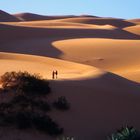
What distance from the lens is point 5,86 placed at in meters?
17.0

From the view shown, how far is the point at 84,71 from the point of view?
2550cm

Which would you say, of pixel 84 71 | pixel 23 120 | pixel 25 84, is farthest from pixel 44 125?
pixel 84 71

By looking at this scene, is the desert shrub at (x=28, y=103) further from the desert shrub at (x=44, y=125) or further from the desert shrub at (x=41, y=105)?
the desert shrub at (x=44, y=125)

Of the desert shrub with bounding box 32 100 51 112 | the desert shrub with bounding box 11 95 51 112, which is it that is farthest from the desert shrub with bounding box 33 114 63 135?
the desert shrub with bounding box 32 100 51 112

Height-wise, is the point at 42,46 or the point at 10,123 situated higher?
the point at 10,123

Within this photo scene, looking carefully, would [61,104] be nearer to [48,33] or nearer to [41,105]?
[41,105]

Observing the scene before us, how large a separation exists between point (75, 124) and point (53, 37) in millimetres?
33876

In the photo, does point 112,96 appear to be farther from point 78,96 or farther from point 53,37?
point 53,37

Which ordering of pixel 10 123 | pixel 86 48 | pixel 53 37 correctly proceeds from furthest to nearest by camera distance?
pixel 53 37 < pixel 86 48 < pixel 10 123

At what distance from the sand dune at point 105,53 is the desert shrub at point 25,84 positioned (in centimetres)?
1653

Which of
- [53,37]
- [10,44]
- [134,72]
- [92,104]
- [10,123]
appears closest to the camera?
[10,123]

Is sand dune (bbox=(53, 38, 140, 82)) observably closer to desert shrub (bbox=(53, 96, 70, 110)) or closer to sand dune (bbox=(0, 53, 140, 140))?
sand dune (bbox=(0, 53, 140, 140))

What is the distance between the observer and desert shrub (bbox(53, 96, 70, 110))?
1692cm

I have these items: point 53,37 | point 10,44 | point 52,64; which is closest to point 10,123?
point 52,64
